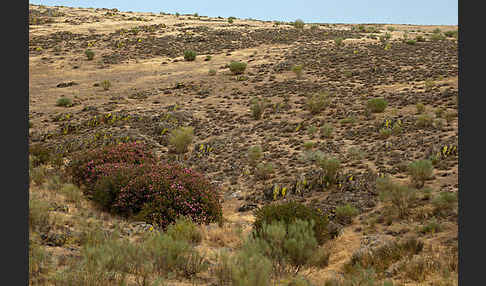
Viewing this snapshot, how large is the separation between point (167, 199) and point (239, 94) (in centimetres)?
1749

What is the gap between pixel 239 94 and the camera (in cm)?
2572

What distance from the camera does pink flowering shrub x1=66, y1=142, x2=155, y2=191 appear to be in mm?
11617

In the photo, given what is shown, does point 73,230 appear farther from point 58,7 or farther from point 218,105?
point 58,7

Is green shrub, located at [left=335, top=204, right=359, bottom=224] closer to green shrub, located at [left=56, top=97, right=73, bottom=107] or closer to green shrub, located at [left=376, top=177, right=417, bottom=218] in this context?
green shrub, located at [left=376, top=177, right=417, bottom=218]

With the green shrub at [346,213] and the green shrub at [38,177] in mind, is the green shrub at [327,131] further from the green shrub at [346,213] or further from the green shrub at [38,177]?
the green shrub at [38,177]

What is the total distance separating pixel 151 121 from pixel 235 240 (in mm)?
14455

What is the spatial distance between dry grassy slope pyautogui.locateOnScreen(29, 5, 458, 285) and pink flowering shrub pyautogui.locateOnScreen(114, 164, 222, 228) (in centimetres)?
→ 95

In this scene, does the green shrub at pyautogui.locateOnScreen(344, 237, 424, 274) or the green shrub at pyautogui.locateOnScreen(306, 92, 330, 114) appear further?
the green shrub at pyautogui.locateOnScreen(306, 92, 330, 114)

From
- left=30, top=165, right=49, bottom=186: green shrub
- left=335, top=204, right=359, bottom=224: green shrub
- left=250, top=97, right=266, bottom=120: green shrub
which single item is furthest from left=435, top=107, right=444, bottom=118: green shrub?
left=30, top=165, right=49, bottom=186: green shrub

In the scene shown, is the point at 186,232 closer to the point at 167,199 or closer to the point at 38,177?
the point at 167,199

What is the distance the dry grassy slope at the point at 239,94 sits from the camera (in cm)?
1055

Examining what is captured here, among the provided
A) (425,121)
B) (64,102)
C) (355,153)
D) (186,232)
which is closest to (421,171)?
(355,153)

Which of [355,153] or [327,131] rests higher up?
[327,131]

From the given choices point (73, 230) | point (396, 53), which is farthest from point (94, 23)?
point (73, 230)
